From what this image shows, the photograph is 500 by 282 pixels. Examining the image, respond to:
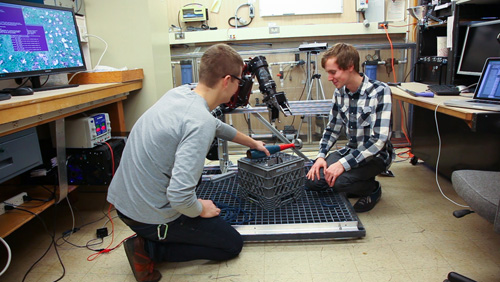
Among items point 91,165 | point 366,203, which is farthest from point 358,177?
point 91,165

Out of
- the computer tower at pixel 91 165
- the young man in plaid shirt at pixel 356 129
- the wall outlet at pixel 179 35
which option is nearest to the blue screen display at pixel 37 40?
the computer tower at pixel 91 165

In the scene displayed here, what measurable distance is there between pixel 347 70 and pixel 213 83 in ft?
3.03

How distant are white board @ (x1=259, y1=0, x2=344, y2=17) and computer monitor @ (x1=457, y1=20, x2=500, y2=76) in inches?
70.0

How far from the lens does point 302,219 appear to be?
6.10 ft

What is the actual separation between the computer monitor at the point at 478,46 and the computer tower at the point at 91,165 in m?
2.55

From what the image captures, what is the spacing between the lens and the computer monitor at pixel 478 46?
2.28 metres

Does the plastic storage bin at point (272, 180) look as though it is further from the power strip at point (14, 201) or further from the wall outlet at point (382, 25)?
the wall outlet at point (382, 25)

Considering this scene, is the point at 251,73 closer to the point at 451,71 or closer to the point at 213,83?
the point at 213,83

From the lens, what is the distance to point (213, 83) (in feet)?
4.62

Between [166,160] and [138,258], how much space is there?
507 mm

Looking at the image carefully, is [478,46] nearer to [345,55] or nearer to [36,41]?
[345,55]

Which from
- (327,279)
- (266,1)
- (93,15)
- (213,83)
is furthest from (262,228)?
(266,1)

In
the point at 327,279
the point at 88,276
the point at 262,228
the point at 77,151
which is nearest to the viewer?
the point at 327,279

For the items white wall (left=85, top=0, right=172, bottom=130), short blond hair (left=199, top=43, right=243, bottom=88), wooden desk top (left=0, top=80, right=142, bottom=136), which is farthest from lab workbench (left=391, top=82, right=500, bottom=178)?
wooden desk top (left=0, top=80, right=142, bottom=136)
